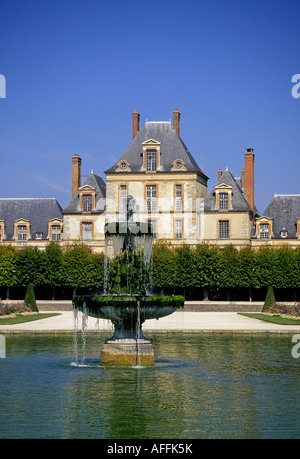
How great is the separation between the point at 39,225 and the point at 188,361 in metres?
41.5

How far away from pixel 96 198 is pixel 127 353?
4077cm

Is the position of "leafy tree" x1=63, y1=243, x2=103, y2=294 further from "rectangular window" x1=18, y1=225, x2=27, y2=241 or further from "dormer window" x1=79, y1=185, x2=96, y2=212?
"rectangular window" x1=18, y1=225, x2=27, y2=241

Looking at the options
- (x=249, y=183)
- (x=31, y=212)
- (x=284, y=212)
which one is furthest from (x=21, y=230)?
(x=284, y=212)

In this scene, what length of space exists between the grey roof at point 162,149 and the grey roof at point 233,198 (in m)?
1.79

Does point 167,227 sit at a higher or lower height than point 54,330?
higher

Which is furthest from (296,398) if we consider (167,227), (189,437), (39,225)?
(39,225)

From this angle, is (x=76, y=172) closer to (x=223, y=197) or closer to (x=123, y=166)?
(x=123, y=166)

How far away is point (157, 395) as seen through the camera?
40.5 ft

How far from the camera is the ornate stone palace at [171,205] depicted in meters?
53.2

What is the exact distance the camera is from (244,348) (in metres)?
19.2

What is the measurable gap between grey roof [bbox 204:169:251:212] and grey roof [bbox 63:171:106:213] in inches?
320

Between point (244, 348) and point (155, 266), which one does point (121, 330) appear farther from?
point (155, 266)

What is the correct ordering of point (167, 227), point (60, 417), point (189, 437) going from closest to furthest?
point (189, 437), point (60, 417), point (167, 227)

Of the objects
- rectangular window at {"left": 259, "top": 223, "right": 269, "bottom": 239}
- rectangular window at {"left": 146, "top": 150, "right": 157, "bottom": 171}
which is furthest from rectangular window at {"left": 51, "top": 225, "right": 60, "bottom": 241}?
rectangular window at {"left": 259, "top": 223, "right": 269, "bottom": 239}
